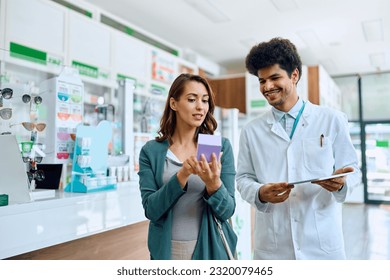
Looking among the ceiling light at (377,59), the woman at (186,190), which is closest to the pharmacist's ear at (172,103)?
the woman at (186,190)

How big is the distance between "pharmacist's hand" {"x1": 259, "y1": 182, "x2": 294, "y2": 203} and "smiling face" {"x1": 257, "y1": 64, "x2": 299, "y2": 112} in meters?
0.26

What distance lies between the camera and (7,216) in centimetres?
95

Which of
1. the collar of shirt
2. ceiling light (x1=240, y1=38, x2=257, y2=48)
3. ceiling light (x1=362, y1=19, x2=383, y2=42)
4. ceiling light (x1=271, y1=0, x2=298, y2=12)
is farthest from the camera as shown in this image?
ceiling light (x1=240, y1=38, x2=257, y2=48)

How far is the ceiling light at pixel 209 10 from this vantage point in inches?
140

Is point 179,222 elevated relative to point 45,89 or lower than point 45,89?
lower

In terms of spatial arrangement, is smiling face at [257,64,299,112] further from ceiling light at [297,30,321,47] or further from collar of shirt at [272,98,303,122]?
ceiling light at [297,30,321,47]

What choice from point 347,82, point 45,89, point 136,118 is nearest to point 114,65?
point 136,118

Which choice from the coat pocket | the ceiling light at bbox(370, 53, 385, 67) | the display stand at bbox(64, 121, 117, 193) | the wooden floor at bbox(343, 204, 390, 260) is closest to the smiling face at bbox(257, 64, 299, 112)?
the coat pocket

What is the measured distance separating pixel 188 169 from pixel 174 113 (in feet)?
0.77

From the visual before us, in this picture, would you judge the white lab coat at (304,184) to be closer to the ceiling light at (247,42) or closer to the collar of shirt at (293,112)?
the collar of shirt at (293,112)

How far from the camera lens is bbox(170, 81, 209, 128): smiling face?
33.7 inches

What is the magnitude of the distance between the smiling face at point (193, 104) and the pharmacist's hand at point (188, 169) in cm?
15

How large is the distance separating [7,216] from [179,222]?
514 millimetres
